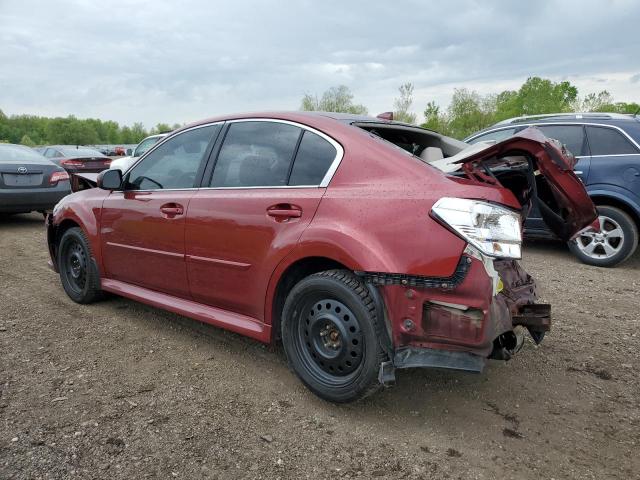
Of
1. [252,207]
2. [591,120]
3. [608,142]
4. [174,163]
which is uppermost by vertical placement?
[591,120]

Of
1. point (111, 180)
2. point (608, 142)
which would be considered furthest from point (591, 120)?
point (111, 180)

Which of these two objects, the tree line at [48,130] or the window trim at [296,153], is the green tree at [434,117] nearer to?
the window trim at [296,153]

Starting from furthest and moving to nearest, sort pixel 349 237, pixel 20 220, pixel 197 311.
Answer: pixel 20 220 → pixel 197 311 → pixel 349 237

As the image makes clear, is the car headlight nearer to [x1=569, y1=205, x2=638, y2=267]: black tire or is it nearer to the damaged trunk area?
the damaged trunk area

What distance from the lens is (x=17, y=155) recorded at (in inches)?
357

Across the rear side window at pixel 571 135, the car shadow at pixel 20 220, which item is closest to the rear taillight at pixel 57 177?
the car shadow at pixel 20 220

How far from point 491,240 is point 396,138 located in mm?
1442

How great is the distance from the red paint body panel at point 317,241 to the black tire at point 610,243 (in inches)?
148

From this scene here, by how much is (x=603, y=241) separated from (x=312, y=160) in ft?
16.2

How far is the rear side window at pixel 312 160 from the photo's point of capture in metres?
3.09

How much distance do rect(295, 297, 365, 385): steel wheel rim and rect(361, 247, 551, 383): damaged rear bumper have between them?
0.72 feet

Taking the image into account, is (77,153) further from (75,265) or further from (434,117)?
(434,117)

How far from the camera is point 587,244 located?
661 centimetres

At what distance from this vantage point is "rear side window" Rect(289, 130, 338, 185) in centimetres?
309
